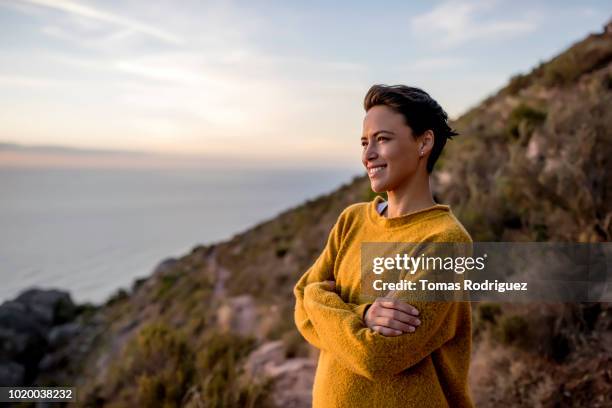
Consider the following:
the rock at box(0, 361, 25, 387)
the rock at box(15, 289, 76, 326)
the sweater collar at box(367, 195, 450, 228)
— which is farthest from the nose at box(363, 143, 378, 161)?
the rock at box(15, 289, 76, 326)

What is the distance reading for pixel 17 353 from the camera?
48.1 feet

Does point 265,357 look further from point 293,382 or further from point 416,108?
point 416,108

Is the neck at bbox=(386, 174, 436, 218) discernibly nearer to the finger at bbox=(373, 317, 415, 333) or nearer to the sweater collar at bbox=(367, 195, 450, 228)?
the sweater collar at bbox=(367, 195, 450, 228)

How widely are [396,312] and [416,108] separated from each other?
698 mm

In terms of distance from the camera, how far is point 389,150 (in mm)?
1558

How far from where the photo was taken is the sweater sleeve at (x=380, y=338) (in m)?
1.38

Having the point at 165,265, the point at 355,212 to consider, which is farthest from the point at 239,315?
the point at 165,265

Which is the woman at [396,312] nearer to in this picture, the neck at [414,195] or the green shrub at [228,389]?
the neck at [414,195]

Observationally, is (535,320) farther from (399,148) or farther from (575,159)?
(399,148)

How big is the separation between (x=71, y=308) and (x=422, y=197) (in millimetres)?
22657

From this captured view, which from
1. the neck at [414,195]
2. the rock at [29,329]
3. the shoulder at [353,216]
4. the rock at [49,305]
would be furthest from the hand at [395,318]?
the rock at [49,305]

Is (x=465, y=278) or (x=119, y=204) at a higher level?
→ (x=119, y=204)

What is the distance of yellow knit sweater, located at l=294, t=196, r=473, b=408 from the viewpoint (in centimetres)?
140

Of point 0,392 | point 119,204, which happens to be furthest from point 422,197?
point 119,204
